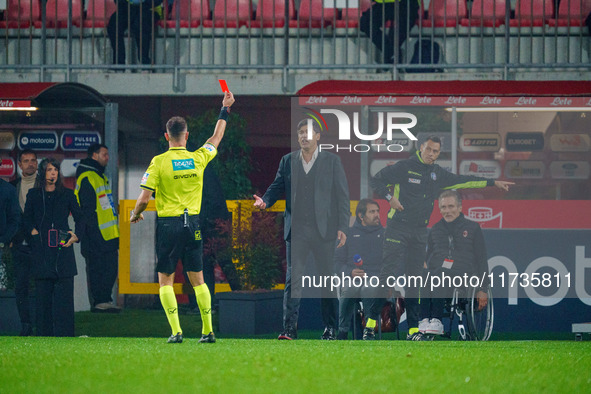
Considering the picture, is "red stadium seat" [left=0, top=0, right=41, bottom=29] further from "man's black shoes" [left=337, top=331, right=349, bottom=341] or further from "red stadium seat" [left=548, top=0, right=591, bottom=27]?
"red stadium seat" [left=548, top=0, right=591, bottom=27]

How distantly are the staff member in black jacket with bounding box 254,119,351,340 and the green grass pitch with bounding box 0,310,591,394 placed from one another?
1.32 m

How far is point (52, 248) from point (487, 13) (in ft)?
25.9

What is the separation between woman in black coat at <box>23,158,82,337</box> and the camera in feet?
35.1

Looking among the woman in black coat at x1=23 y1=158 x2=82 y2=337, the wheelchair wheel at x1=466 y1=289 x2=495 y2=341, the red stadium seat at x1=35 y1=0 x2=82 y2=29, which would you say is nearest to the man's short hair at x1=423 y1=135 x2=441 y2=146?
the wheelchair wheel at x1=466 y1=289 x2=495 y2=341

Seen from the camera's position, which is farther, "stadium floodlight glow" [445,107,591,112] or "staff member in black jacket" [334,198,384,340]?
"stadium floodlight glow" [445,107,591,112]

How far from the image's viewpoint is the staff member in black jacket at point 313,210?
421 inches

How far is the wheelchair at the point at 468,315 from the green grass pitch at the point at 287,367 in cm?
138

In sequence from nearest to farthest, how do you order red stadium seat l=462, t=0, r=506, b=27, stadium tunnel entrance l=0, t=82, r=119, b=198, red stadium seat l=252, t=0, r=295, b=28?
1. stadium tunnel entrance l=0, t=82, r=119, b=198
2. red stadium seat l=462, t=0, r=506, b=27
3. red stadium seat l=252, t=0, r=295, b=28

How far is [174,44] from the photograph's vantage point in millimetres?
15133

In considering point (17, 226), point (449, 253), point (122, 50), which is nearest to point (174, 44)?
point (122, 50)

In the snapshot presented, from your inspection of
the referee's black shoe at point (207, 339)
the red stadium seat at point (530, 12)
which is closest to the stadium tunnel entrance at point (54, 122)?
the referee's black shoe at point (207, 339)

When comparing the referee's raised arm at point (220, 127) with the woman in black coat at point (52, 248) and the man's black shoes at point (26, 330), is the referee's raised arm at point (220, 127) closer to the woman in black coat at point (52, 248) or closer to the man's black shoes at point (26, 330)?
the woman in black coat at point (52, 248)

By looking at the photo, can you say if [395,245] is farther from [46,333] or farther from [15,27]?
[15,27]

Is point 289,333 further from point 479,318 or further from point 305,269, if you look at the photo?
point 479,318
